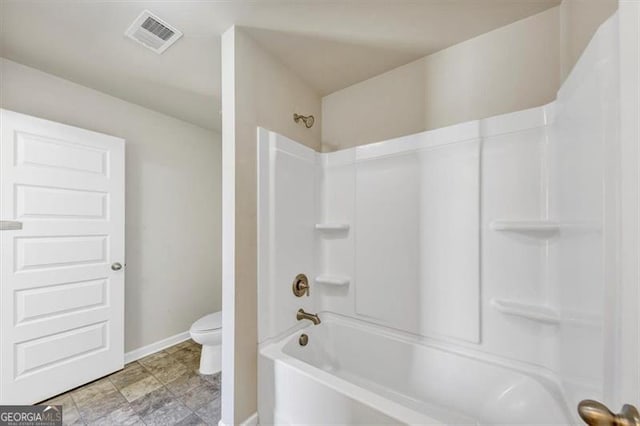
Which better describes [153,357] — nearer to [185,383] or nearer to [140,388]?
[140,388]

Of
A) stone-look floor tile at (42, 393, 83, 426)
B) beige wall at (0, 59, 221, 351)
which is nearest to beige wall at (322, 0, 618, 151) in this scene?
beige wall at (0, 59, 221, 351)

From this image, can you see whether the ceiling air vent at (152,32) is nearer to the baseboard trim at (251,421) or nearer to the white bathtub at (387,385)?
the white bathtub at (387,385)

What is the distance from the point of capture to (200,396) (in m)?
1.78

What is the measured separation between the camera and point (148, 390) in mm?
1842

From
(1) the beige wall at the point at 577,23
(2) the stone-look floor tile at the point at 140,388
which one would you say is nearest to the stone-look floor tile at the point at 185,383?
(2) the stone-look floor tile at the point at 140,388

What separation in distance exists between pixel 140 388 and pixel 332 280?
165 centimetres

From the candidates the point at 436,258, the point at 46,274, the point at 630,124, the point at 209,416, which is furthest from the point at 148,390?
the point at 630,124

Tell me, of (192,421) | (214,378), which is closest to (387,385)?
(192,421)

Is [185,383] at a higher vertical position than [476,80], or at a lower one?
lower

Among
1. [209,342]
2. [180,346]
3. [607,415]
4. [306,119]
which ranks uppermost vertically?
[306,119]

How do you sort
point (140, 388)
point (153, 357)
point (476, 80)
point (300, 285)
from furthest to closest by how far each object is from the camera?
point (153, 357), point (140, 388), point (300, 285), point (476, 80)

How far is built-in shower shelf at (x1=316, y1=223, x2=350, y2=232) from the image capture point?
6.11ft

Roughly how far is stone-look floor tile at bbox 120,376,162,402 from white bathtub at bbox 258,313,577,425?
1021 mm

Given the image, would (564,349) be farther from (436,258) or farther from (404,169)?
(404,169)
